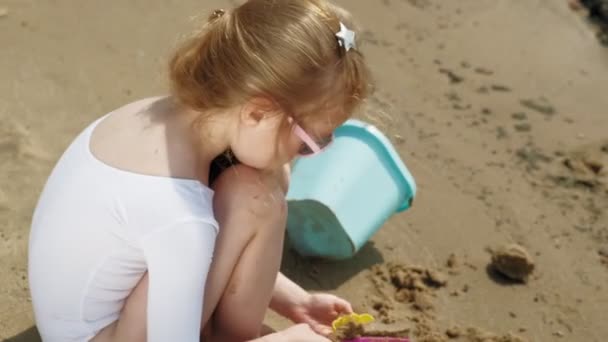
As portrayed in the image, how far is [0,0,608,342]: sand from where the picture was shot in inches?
79.7

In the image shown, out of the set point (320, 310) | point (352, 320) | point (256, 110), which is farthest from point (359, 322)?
point (256, 110)

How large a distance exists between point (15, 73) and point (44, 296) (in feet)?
4.02

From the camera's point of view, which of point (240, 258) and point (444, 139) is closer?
point (240, 258)

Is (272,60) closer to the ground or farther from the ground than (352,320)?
farther from the ground

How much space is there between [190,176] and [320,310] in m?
0.55

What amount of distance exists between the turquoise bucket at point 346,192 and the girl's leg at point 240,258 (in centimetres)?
45

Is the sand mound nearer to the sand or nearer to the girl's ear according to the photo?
the sand

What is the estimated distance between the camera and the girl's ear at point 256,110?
50.6 inches

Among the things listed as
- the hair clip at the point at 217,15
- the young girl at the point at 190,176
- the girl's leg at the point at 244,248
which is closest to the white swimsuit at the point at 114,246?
the young girl at the point at 190,176

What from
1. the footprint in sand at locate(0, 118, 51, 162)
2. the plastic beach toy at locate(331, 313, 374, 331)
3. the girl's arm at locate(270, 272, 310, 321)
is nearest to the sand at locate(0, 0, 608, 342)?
the footprint in sand at locate(0, 118, 51, 162)

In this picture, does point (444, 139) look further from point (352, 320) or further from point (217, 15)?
point (217, 15)

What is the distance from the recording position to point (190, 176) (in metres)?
1.34

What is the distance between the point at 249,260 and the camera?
1479mm

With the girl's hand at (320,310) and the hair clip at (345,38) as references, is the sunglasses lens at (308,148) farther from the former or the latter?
the girl's hand at (320,310)
